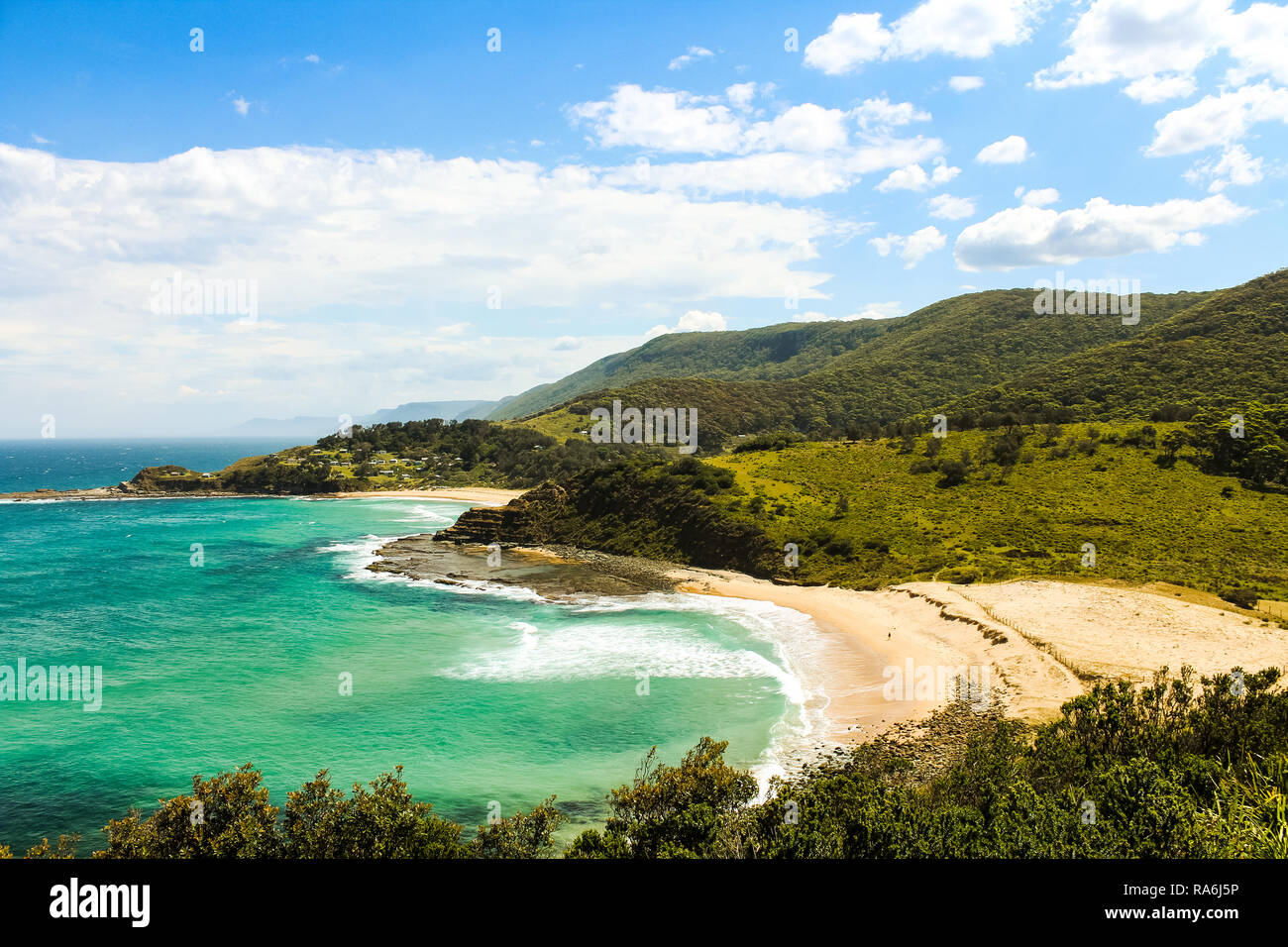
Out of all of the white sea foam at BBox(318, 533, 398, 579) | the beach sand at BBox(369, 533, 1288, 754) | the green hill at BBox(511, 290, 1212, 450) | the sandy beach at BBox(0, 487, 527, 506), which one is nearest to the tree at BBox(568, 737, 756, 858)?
the beach sand at BBox(369, 533, 1288, 754)

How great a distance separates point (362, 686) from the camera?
30.6 m

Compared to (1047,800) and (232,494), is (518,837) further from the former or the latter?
(232,494)

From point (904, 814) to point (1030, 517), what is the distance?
139 ft

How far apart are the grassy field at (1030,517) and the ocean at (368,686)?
11237mm

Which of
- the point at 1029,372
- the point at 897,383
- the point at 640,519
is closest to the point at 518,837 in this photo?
the point at 640,519

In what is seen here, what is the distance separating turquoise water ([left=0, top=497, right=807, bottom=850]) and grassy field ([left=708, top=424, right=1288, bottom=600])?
1141 cm

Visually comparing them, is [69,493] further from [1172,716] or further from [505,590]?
[1172,716]

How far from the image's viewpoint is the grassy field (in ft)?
132

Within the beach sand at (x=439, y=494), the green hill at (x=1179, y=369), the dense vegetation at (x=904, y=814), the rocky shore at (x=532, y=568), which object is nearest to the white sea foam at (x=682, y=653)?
the rocky shore at (x=532, y=568)

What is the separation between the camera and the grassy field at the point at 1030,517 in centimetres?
4019
